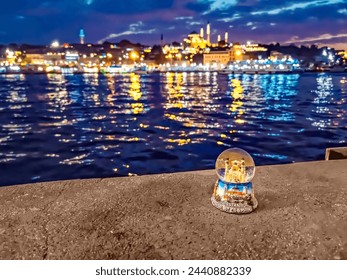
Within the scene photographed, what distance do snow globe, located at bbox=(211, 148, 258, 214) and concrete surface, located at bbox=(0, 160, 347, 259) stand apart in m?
0.08

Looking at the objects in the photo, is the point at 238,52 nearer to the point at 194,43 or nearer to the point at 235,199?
the point at 194,43

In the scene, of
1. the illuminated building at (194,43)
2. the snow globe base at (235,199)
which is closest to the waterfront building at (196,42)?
the illuminated building at (194,43)

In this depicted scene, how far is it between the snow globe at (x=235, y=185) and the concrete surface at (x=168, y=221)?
8 cm

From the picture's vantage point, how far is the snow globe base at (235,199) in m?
2.40

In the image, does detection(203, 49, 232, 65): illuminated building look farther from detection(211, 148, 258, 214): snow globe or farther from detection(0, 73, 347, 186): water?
detection(211, 148, 258, 214): snow globe

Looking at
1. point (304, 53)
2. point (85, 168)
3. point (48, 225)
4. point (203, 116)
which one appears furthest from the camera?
point (304, 53)

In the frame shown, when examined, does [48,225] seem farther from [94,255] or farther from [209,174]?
[209,174]

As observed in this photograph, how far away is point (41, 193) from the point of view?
275 centimetres

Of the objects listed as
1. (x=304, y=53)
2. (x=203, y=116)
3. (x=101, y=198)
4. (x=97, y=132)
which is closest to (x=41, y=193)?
(x=101, y=198)

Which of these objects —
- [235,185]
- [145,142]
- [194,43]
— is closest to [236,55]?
[194,43]

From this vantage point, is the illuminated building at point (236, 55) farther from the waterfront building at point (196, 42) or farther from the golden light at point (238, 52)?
the waterfront building at point (196, 42)

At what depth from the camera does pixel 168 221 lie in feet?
7.38

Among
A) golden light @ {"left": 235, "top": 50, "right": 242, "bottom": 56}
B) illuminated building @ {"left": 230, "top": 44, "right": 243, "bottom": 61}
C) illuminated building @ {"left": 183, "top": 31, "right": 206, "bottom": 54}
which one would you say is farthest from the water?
illuminated building @ {"left": 183, "top": 31, "right": 206, "bottom": 54}
